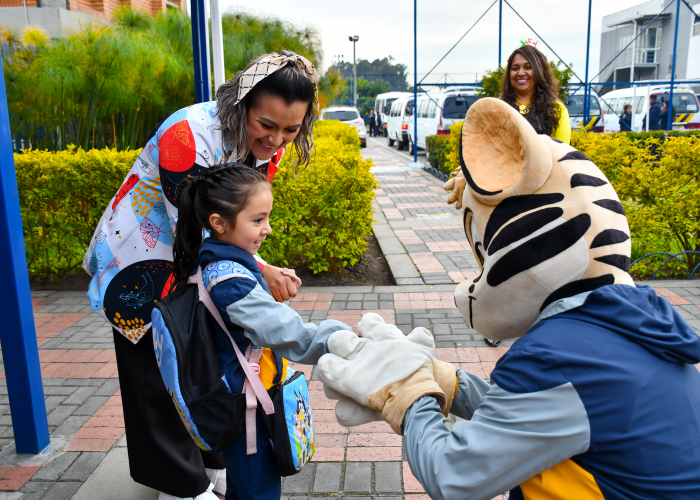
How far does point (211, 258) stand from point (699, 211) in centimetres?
491

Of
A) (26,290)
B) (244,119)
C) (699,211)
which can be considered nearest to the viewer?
(244,119)

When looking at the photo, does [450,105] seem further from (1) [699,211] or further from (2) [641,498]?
(2) [641,498]

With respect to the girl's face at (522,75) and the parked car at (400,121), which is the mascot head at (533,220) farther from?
the parked car at (400,121)

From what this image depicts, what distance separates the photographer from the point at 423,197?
34.2ft

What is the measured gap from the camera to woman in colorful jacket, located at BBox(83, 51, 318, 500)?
192 cm

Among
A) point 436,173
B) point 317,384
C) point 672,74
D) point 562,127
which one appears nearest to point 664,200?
point 562,127

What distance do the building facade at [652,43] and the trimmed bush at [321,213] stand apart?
11528 mm

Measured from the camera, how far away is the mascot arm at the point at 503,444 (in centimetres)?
107

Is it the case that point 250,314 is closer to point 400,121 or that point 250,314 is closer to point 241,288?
point 241,288

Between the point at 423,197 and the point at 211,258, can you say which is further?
the point at 423,197

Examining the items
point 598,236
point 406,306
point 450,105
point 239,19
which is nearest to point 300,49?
point 239,19

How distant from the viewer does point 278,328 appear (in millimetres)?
1548

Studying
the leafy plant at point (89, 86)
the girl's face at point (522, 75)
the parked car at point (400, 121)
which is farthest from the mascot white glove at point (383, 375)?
the parked car at point (400, 121)

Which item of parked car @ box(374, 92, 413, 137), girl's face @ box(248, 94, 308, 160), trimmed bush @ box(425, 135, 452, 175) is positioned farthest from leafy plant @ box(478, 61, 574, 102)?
parked car @ box(374, 92, 413, 137)
